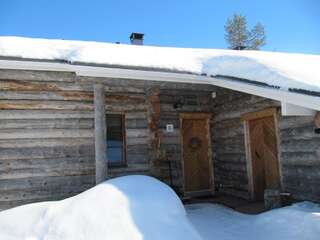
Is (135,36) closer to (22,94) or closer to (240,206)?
(22,94)

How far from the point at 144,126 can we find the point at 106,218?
14.3 feet

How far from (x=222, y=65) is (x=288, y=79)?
2340mm

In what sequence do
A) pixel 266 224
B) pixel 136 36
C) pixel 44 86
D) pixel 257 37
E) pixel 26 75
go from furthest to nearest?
1. pixel 257 37
2. pixel 136 36
3. pixel 44 86
4. pixel 26 75
5. pixel 266 224

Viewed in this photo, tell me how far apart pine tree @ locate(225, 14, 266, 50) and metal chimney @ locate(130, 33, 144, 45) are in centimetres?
2478

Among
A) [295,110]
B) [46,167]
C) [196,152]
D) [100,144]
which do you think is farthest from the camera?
[196,152]

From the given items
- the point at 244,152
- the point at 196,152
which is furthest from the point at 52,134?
the point at 244,152

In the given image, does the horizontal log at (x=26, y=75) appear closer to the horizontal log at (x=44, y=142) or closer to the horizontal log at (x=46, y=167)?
the horizontal log at (x=44, y=142)

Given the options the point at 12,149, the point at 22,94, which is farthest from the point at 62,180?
the point at 22,94

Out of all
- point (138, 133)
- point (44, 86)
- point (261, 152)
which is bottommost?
point (261, 152)

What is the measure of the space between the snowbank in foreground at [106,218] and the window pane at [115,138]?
10.4 ft

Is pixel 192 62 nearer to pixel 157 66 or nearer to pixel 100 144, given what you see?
pixel 157 66

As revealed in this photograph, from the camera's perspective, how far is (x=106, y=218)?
4418 millimetres

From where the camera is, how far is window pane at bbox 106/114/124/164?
846 cm

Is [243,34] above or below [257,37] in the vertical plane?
above
